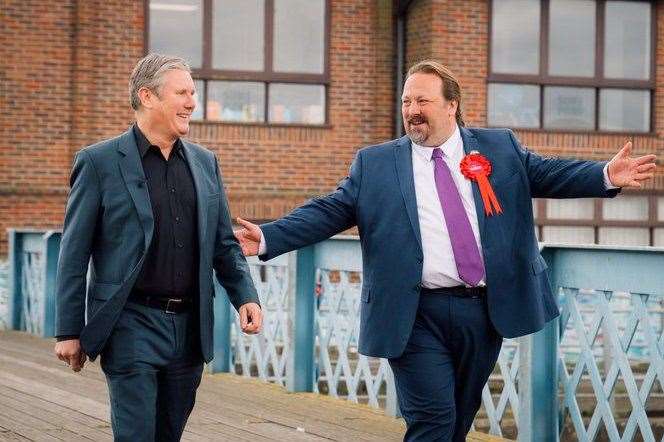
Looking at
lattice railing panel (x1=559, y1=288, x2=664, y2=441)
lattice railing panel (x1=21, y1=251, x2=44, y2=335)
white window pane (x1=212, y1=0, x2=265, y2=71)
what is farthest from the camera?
white window pane (x1=212, y1=0, x2=265, y2=71)

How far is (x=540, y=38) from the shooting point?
798 inches

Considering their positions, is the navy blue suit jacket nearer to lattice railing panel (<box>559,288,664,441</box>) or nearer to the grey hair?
the grey hair

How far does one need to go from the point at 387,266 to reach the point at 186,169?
80cm

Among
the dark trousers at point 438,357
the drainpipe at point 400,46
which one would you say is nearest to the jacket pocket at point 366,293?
the dark trousers at point 438,357

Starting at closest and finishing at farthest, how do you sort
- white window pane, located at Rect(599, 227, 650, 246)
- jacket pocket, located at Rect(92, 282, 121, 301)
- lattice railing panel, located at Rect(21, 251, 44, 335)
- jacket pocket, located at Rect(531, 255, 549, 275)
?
jacket pocket, located at Rect(92, 282, 121, 301)
jacket pocket, located at Rect(531, 255, 549, 275)
lattice railing panel, located at Rect(21, 251, 44, 335)
white window pane, located at Rect(599, 227, 650, 246)

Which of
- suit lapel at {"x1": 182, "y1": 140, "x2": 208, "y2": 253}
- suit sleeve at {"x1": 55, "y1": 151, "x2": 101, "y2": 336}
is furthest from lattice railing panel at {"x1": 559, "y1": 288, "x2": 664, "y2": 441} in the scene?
suit sleeve at {"x1": 55, "y1": 151, "x2": 101, "y2": 336}

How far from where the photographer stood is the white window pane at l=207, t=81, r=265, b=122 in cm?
1980

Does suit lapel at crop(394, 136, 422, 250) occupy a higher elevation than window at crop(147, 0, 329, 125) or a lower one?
lower

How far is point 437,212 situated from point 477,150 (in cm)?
30

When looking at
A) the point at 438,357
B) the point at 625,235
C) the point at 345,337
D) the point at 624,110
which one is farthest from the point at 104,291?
the point at 624,110

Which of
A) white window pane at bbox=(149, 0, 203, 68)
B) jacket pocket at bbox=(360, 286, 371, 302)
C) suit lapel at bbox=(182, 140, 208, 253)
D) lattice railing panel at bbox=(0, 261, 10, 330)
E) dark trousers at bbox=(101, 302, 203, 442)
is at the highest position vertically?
white window pane at bbox=(149, 0, 203, 68)

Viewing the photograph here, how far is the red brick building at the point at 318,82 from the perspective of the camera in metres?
19.1

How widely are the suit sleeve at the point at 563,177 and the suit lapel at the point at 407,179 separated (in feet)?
1.36

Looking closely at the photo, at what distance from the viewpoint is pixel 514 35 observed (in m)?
20.1
